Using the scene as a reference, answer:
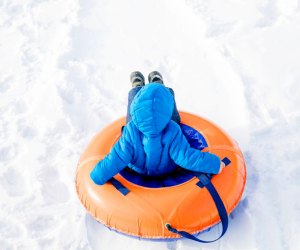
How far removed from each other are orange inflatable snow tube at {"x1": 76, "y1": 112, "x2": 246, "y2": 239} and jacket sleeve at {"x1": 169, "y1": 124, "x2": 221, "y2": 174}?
121mm

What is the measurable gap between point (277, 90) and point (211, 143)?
1.22 metres

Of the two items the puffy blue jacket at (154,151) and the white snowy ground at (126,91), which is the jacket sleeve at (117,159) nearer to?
the puffy blue jacket at (154,151)

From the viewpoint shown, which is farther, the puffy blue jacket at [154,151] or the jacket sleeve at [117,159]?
the jacket sleeve at [117,159]

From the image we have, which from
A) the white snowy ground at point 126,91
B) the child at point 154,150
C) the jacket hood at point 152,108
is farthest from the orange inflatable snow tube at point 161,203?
the jacket hood at point 152,108

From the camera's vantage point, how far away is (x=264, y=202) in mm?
2881

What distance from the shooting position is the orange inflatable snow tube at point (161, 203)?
8.07ft

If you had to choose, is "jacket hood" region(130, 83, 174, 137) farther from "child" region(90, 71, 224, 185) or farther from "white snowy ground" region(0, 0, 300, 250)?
"white snowy ground" region(0, 0, 300, 250)

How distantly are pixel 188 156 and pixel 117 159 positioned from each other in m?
0.46

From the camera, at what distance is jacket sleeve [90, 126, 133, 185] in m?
2.53

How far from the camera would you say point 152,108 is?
2.23m

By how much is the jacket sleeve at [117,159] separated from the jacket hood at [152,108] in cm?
23

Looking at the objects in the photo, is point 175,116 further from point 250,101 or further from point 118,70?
point 118,70

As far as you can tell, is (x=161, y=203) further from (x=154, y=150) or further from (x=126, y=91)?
(x=126, y=91)

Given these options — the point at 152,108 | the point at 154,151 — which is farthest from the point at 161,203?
the point at 152,108
